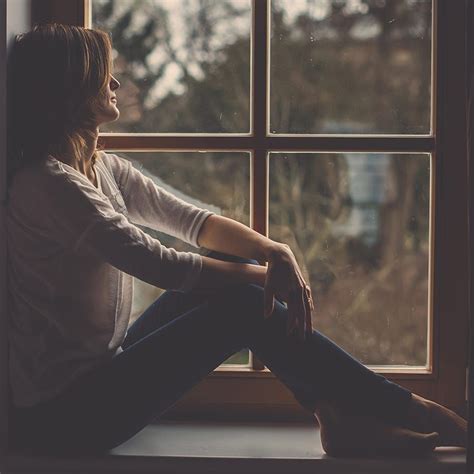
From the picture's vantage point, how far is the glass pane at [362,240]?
4.50ft

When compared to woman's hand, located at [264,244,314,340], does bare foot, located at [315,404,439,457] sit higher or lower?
lower

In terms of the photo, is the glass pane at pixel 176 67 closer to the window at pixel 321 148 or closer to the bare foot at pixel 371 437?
the window at pixel 321 148

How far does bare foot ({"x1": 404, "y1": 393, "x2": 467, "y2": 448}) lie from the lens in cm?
117

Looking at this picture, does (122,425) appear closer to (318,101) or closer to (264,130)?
(264,130)

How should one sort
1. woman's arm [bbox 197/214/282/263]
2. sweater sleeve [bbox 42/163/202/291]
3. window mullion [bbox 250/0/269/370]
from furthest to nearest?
window mullion [bbox 250/0/269/370] < woman's arm [bbox 197/214/282/263] < sweater sleeve [bbox 42/163/202/291]

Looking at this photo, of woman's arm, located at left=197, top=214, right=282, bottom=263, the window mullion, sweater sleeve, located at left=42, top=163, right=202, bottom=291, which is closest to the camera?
sweater sleeve, located at left=42, top=163, right=202, bottom=291

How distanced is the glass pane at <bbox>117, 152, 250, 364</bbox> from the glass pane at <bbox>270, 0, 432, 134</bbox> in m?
0.13

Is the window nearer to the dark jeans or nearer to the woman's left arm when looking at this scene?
the woman's left arm

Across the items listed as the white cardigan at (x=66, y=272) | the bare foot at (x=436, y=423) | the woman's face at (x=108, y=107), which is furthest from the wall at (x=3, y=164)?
the bare foot at (x=436, y=423)

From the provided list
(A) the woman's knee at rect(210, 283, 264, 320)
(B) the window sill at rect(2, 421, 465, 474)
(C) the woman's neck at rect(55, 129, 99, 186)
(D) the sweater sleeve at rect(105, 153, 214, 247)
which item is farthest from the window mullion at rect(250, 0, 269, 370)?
(B) the window sill at rect(2, 421, 465, 474)

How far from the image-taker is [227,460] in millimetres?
1182

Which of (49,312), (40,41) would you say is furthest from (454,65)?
(49,312)

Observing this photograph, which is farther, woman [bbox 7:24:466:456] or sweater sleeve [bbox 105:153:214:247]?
sweater sleeve [bbox 105:153:214:247]

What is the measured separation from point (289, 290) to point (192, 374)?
0.23m
